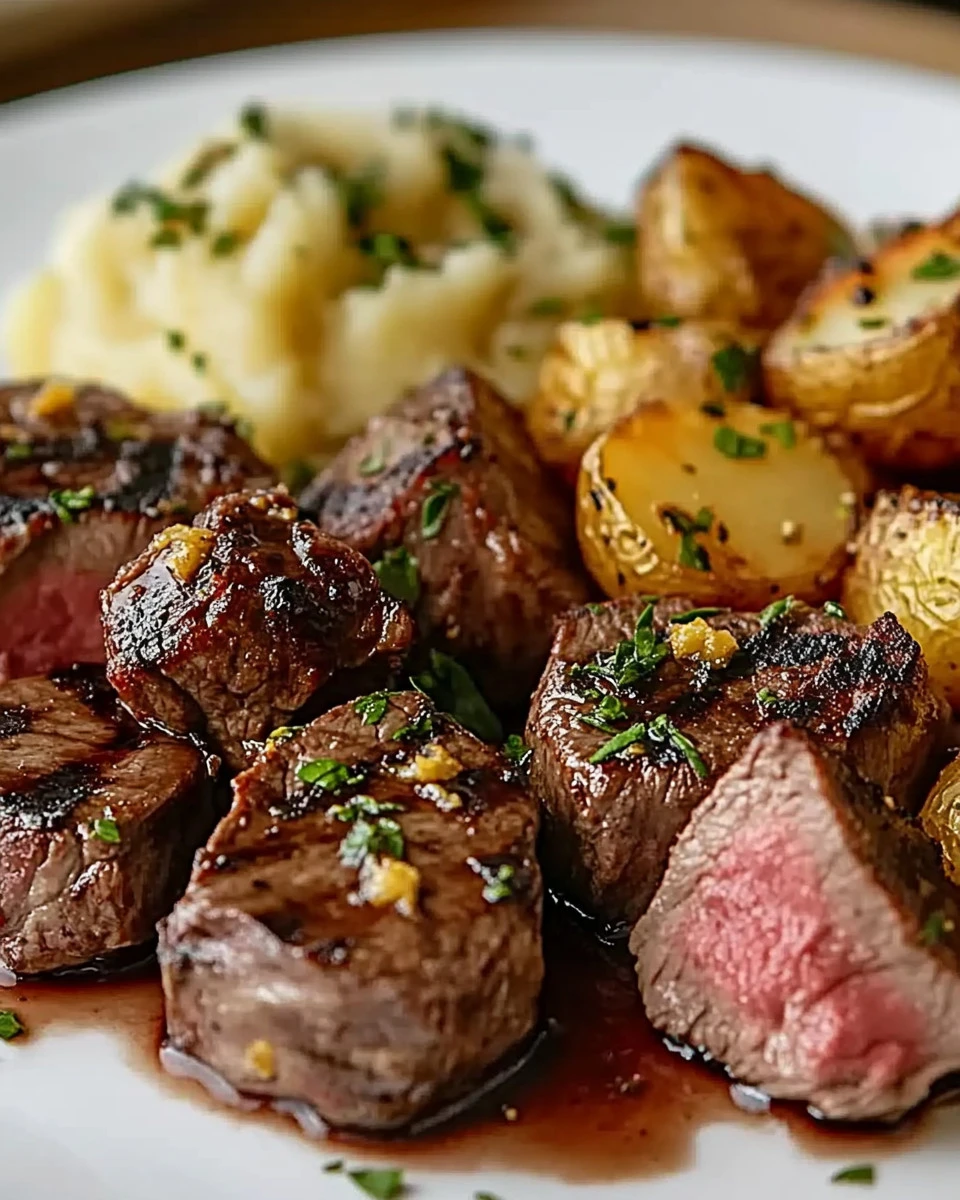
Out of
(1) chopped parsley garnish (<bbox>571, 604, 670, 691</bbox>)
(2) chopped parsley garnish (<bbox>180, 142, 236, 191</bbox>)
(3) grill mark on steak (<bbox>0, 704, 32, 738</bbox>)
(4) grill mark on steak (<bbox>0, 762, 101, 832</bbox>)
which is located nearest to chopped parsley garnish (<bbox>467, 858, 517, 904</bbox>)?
(1) chopped parsley garnish (<bbox>571, 604, 670, 691</bbox>)

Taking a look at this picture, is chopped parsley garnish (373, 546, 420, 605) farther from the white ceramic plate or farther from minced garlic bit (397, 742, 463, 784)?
the white ceramic plate

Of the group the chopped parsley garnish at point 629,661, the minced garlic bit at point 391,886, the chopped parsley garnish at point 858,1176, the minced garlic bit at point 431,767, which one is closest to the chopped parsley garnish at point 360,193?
the chopped parsley garnish at point 629,661

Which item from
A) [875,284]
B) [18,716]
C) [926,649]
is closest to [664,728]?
[926,649]

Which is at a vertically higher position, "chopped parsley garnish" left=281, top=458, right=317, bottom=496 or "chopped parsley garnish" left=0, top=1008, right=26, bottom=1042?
"chopped parsley garnish" left=281, top=458, right=317, bottom=496

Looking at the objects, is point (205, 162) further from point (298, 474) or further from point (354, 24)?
point (354, 24)

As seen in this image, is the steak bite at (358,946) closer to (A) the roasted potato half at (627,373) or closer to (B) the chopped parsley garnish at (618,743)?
(B) the chopped parsley garnish at (618,743)

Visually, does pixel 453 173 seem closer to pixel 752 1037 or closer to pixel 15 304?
pixel 15 304
